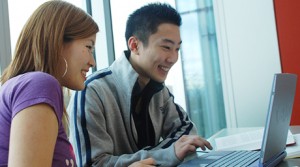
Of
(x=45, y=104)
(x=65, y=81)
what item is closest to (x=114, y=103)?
(x=65, y=81)

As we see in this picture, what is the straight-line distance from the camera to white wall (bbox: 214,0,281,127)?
2.29 m

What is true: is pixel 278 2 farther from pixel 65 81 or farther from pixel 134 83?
pixel 65 81

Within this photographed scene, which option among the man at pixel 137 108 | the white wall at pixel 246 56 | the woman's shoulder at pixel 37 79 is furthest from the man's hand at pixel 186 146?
the white wall at pixel 246 56

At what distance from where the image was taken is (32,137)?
605 mm

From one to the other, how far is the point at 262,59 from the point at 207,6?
0.61 m

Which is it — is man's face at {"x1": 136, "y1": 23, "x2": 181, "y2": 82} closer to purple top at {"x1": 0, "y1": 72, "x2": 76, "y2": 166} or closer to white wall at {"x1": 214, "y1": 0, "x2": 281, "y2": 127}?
purple top at {"x1": 0, "y1": 72, "x2": 76, "y2": 166}

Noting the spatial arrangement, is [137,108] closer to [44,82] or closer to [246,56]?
[44,82]

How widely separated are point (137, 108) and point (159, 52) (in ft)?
0.87

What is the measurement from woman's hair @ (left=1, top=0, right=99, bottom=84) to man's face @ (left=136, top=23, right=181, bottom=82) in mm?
586

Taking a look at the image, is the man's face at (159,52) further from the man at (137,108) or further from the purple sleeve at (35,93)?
the purple sleeve at (35,93)

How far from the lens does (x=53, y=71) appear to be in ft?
2.72

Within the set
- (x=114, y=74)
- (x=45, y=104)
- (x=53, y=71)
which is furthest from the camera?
(x=114, y=74)

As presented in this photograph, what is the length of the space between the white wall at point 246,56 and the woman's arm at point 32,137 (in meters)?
1.93

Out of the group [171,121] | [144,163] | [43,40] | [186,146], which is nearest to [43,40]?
[43,40]
